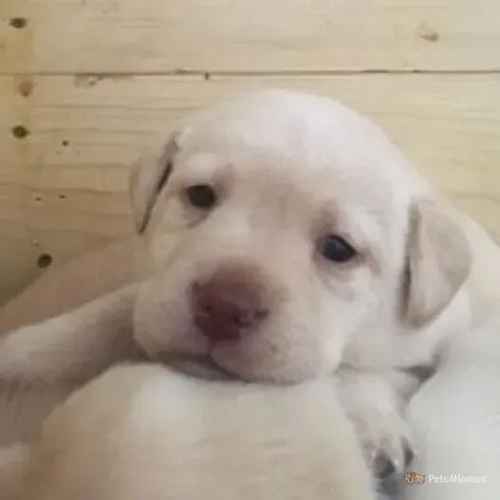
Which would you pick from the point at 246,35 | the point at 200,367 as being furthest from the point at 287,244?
the point at 246,35

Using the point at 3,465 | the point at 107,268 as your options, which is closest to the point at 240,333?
the point at 3,465

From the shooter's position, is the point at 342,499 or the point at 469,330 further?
the point at 469,330

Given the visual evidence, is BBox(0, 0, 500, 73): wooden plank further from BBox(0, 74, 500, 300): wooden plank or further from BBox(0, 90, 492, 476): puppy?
BBox(0, 90, 492, 476): puppy

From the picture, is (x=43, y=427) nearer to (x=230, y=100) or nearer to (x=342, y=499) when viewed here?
(x=342, y=499)

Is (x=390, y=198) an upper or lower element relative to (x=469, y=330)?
upper

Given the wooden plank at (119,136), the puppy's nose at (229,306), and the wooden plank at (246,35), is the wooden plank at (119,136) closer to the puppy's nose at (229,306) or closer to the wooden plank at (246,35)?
the wooden plank at (246,35)

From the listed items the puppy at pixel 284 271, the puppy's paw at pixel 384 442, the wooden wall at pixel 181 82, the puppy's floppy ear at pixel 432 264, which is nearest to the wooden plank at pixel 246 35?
the wooden wall at pixel 181 82

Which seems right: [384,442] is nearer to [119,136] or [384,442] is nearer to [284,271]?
[284,271]

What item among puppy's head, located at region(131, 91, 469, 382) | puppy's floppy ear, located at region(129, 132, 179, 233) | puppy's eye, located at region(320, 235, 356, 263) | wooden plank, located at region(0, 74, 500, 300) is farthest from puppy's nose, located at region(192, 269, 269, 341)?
wooden plank, located at region(0, 74, 500, 300)
